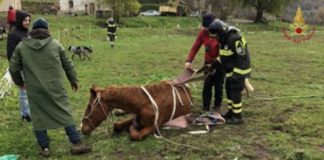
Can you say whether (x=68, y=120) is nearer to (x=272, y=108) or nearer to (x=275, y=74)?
(x=272, y=108)

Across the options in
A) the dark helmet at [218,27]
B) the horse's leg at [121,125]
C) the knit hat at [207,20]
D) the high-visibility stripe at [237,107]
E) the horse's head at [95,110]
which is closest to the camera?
the horse's head at [95,110]

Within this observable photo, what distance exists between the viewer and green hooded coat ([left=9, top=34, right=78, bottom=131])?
6.35 m

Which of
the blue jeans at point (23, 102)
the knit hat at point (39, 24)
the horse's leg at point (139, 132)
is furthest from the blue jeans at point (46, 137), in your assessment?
the blue jeans at point (23, 102)

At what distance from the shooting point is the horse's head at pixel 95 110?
7.12m

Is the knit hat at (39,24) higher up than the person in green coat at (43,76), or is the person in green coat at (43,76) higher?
the knit hat at (39,24)

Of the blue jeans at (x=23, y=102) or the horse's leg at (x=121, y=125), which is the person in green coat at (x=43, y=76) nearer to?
the horse's leg at (x=121, y=125)

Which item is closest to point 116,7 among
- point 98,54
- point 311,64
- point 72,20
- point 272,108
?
point 72,20

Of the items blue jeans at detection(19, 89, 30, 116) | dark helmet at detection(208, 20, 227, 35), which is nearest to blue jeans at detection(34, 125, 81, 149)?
blue jeans at detection(19, 89, 30, 116)

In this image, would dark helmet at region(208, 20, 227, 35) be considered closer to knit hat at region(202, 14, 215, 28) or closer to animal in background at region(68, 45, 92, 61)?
knit hat at region(202, 14, 215, 28)

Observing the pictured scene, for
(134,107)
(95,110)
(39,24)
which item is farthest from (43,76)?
(134,107)

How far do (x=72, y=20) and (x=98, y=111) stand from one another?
39.0 m

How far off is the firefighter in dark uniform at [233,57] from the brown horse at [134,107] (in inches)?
42.2

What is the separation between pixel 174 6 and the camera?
213 ft

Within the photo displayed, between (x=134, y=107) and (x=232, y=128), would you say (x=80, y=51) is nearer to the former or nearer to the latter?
(x=232, y=128)
